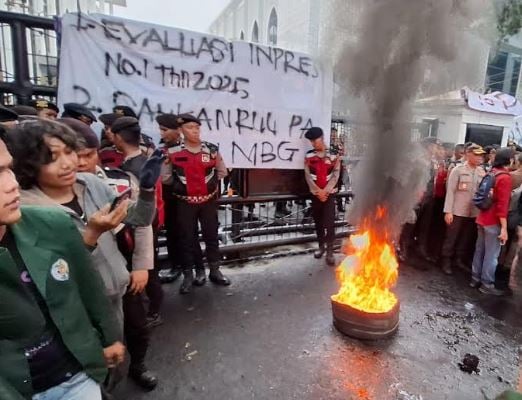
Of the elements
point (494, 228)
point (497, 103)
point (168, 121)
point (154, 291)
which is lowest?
point (154, 291)

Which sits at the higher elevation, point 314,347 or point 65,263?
point 65,263

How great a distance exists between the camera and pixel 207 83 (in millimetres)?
4285

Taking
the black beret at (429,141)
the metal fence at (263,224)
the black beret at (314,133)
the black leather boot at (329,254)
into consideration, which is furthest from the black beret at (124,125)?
the black leather boot at (329,254)

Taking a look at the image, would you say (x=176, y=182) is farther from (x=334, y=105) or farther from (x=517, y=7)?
(x=517, y=7)

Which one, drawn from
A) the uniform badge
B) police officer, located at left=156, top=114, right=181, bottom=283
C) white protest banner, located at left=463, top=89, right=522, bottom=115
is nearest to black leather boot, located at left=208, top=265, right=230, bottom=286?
police officer, located at left=156, top=114, right=181, bottom=283

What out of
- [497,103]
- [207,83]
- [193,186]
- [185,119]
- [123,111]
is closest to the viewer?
[123,111]

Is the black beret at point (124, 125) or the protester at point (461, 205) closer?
the black beret at point (124, 125)

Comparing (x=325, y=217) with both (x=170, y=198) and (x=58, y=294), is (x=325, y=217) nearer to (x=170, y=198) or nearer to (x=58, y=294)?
(x=170, y=198)

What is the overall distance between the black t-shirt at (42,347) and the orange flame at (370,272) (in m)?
2.59

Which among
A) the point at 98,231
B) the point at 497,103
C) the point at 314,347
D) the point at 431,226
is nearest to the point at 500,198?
the point at 431,226

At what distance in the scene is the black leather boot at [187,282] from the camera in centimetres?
414

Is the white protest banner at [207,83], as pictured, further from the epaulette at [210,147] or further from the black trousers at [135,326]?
the black trousers at [135,326]

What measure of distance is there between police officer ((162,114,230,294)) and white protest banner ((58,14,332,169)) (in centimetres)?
38

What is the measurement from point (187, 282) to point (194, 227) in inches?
26.5
